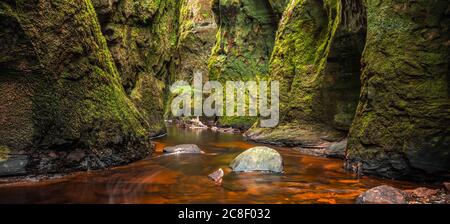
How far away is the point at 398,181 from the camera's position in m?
7.04

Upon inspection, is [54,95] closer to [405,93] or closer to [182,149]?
[182,149]

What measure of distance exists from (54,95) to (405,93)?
6.30m

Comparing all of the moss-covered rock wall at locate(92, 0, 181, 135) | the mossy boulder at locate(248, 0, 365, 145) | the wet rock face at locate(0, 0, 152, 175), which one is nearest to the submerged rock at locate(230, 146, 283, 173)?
the wet rock face at locate(0, 0, 152, 175)

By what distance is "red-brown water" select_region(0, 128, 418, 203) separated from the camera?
580 centimetres

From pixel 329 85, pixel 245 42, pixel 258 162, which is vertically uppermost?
pixel 245 42

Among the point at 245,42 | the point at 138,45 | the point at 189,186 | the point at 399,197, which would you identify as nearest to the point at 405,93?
the point at 399,197

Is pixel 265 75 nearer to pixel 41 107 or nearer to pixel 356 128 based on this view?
pixel 356 128

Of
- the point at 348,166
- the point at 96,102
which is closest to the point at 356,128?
the point at 348,166

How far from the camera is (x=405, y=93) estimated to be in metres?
7.24

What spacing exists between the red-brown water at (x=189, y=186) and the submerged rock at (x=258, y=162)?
22 centimetres

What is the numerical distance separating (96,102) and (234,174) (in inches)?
124

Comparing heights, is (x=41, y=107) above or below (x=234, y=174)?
above
